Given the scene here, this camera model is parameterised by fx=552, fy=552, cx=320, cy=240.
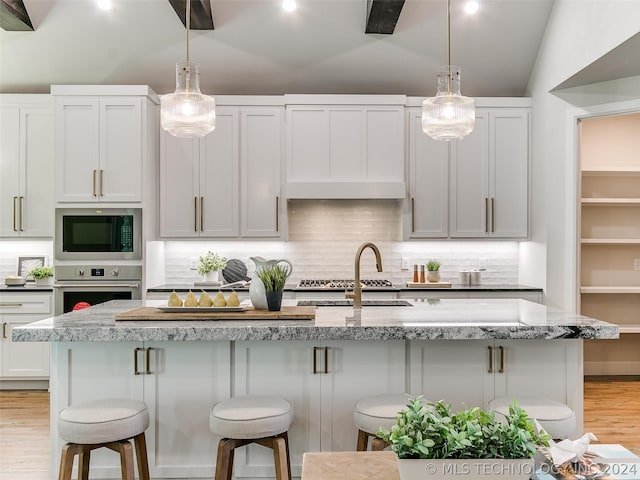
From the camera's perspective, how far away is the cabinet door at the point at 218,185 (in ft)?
16.9

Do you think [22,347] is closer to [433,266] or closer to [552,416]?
[433,266]

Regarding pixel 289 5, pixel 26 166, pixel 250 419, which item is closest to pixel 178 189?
pixel 26 166

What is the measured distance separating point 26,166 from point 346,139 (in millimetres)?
3011

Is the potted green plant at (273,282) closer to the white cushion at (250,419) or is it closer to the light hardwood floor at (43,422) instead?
the white cushion at (250,419)

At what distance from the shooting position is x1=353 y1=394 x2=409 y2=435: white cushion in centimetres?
234

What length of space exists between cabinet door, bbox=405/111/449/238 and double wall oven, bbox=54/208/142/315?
8.29 feet

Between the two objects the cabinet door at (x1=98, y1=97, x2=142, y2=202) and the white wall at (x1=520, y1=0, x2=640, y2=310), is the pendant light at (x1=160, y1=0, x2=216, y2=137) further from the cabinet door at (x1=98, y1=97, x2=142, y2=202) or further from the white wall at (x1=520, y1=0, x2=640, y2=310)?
the white wall at (x1=520, y1=0, x2=640, y2=310)

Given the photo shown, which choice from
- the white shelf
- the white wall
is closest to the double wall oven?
the white wall

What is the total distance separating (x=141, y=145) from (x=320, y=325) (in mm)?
3142

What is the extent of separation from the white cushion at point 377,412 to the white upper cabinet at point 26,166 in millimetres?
3917

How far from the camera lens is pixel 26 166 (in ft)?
17.0

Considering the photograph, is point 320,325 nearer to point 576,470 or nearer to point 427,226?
point 576,470

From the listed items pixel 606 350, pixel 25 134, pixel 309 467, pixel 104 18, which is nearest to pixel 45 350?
pixel 25 134

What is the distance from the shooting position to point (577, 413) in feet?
9.46
